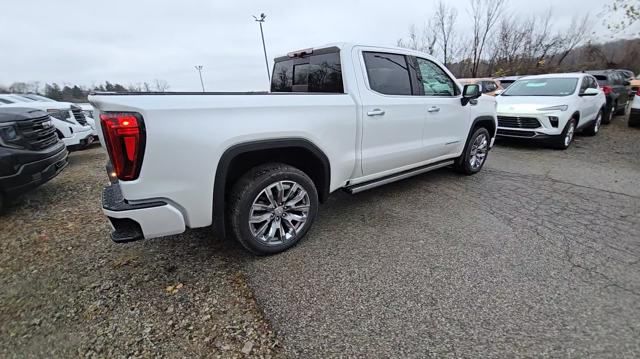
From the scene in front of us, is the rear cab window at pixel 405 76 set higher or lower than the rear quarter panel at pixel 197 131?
higher

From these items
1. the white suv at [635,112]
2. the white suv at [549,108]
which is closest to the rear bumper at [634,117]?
the white suv at [635,112]

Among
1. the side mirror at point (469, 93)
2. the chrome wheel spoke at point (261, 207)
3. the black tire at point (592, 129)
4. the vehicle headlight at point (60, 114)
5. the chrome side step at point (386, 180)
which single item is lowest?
the black tire at point (592, 129)

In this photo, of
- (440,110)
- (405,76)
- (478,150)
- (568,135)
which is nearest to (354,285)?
(405,76)

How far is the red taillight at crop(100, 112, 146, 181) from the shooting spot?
1.95 meters

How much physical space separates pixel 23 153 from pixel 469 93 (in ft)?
18.2

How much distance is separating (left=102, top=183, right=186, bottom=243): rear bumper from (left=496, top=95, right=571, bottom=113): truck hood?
7.37 metres

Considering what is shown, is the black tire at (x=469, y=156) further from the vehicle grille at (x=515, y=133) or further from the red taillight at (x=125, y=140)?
the red taillight at (x=125, y=140)

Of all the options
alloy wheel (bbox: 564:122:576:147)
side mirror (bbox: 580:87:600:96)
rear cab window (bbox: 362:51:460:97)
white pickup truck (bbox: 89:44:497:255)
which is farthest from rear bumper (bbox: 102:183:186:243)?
side mirror (bbox: 580:87:600:96)

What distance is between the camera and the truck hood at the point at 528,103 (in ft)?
22.0

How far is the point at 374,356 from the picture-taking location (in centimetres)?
179

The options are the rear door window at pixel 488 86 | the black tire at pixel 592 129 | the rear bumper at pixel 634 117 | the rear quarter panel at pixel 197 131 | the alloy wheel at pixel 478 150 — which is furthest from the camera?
the rear door window at pixel 488 86

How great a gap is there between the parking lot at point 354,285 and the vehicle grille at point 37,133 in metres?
0.83

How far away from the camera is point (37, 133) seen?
388 cm

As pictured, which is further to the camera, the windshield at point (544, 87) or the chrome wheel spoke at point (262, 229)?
the windshield at point (544, 87)
